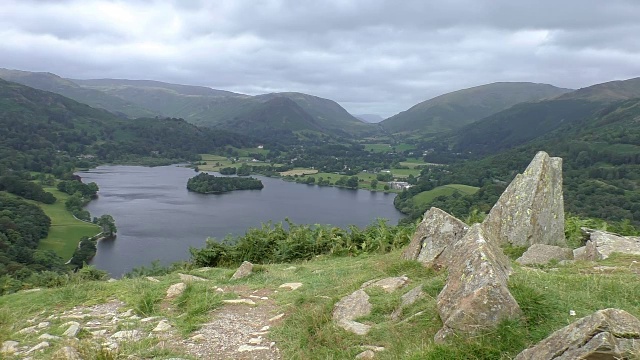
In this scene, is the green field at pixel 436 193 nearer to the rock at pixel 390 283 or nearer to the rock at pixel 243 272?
the rock at pixel 243 272

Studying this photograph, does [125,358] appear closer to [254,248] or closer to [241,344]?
[241,344]

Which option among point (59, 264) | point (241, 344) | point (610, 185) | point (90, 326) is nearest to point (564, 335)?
point (241, 344)

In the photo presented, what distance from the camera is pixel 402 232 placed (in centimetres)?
1566

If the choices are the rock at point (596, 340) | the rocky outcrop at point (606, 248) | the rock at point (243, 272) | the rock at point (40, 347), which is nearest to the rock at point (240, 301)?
the rock at point (243, 272)

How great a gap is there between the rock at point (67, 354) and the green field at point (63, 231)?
220 ft

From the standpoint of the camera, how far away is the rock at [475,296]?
5.70m

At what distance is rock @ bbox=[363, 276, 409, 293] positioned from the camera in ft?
28.9

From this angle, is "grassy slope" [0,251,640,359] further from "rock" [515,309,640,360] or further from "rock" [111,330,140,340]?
"rock" [515,309,640,360]

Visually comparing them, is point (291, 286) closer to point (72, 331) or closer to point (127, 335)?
point (127, 335)

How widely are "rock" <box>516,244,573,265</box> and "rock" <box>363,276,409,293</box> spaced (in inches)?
135

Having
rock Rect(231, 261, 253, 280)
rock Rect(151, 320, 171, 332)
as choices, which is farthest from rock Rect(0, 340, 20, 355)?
rock Rect(231, 261, 253, 280)

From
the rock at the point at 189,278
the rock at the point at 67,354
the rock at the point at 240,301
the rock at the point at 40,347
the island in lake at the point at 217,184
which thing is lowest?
the island in lake at the point at 217,184

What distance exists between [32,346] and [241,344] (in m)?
3.72

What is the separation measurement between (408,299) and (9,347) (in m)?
7.18
